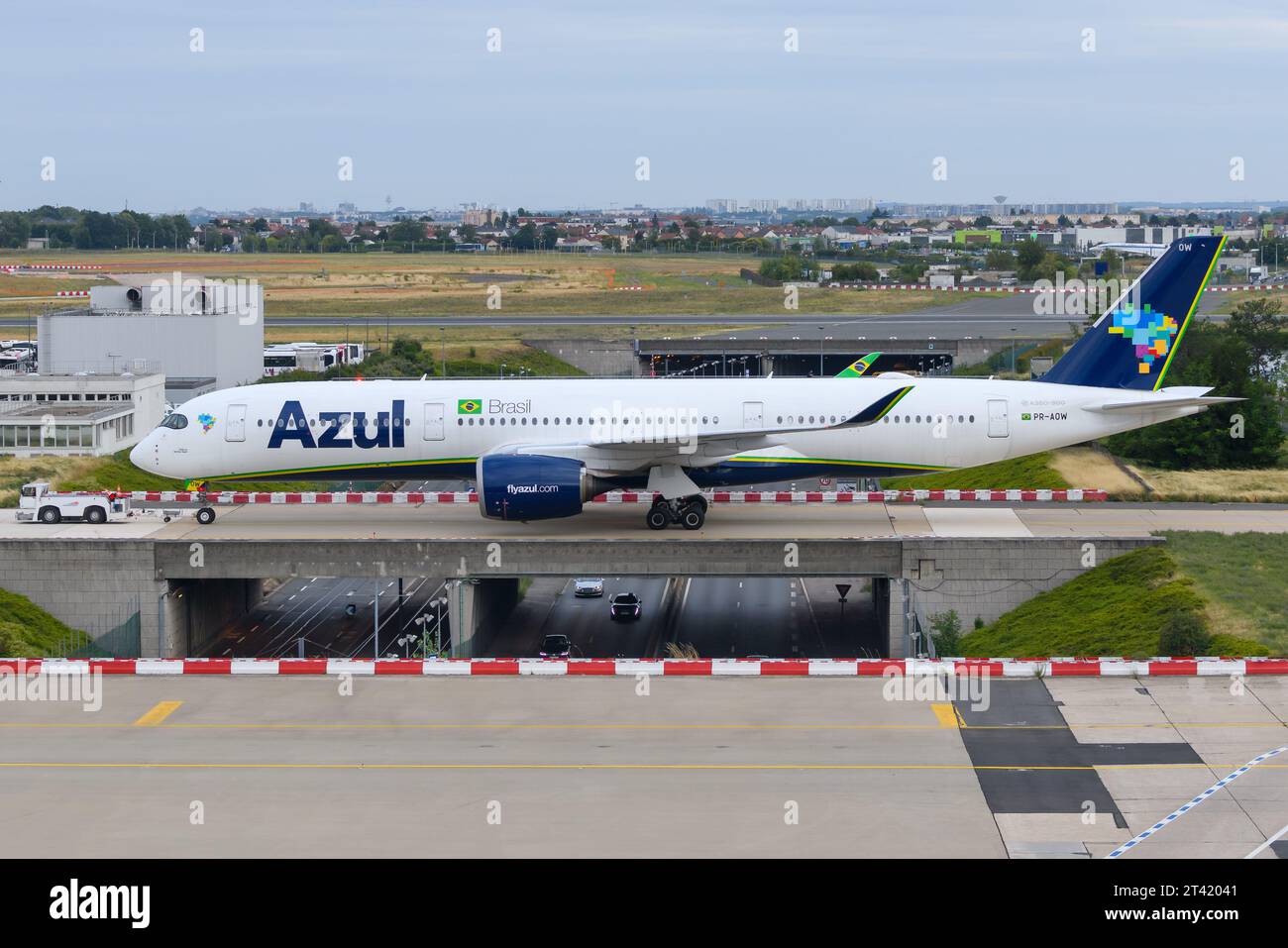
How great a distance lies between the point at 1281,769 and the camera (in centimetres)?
2858

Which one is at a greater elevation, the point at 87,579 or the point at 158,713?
A: the point at 87,579

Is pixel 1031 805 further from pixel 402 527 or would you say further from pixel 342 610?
pixel 342 610

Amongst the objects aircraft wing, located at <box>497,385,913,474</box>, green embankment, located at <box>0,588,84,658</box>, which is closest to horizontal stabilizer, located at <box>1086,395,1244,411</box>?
aircraft wing, located at <box>497,385,913,474</box>

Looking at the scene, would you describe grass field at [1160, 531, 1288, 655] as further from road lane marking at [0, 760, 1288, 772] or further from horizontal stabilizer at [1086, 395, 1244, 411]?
road lane marking at [0, 760, 1288, 772]

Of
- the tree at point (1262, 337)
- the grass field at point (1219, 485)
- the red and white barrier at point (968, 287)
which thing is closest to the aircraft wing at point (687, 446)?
the grass field at point (1219, 485)

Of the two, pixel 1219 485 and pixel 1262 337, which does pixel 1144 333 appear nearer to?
pixel 1219 485

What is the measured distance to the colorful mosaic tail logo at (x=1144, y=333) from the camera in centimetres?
5062

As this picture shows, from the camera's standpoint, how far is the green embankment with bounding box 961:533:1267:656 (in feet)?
140

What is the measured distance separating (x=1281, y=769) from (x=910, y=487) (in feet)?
148

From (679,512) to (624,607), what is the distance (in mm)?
7904

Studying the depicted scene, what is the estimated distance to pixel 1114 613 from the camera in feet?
149

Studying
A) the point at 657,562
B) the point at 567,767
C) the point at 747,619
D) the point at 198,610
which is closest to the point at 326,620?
the point at 198,610

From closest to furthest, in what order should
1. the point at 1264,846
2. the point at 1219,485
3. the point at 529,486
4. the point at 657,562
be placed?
the point at 1264,846 → the point at 529,486 → the point at 657,562 → the point at 1219,485

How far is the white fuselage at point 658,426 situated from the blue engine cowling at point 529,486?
4.16ft
